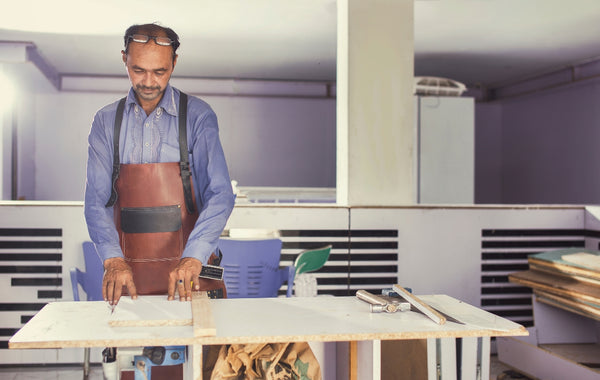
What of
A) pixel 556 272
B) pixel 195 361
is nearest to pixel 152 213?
pixel 195 361

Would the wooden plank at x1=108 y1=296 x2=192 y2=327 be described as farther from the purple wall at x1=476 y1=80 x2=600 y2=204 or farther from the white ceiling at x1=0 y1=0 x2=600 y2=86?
the purple wall at x1=476 y1=80 x2=600 y2=204

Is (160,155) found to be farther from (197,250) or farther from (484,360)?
(484,360)

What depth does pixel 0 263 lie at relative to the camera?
3709 mm

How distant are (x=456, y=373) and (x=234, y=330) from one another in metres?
0.81

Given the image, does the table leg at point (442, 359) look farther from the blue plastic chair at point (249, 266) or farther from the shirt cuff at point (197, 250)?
the blue plastic chair at point (249, 266)

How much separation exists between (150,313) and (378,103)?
9.06ft

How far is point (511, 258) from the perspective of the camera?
4.16 m

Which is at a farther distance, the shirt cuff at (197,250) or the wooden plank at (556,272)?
the wooden plank at (556,272)

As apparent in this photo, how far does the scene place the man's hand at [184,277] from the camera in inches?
81.0

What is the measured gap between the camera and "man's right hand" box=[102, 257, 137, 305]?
6.73 ft

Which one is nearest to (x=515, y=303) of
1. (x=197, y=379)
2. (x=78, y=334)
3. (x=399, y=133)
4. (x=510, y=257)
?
(x=510, y=257)

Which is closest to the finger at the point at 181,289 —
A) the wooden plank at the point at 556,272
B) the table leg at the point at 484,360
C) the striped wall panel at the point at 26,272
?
the table leg at the point at 484,360

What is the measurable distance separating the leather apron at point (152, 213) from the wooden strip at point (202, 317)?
0.28m

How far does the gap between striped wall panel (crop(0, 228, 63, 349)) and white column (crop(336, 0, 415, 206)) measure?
210 cm
